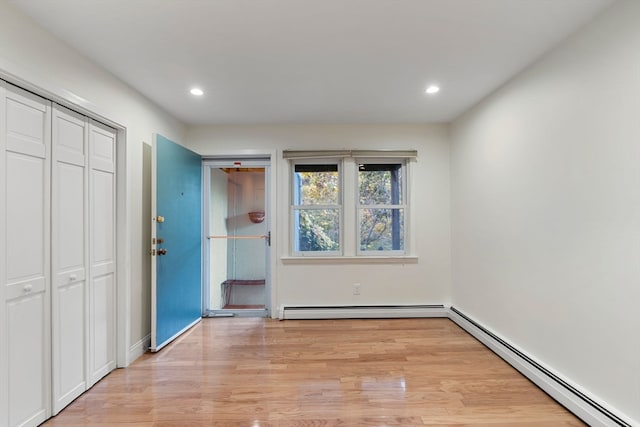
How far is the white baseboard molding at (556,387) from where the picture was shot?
1613 mm

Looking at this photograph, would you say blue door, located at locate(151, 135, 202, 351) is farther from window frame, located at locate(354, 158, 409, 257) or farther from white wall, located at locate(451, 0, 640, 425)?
white wall, located at locate(451, 0, 640, 425)

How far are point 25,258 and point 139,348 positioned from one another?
1353mm

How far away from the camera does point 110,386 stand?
7.06 feet

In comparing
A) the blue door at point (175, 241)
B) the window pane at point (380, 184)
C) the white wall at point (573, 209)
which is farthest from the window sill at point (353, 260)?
the blue door at point (175, 241)

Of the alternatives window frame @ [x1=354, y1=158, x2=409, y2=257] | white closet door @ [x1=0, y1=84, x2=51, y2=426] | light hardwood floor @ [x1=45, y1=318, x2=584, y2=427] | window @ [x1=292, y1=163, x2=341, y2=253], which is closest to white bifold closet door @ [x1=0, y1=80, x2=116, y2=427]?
white closet door @ [x1=0, y1=84, x2=51, y2=426]

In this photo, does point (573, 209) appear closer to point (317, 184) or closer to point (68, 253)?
point (317, 184)

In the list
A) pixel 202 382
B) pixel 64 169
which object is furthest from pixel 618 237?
pixel 64 169

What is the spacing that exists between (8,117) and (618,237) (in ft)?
10.9

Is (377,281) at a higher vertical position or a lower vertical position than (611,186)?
lower

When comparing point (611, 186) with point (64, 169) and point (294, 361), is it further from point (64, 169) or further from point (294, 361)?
point (64, 169)

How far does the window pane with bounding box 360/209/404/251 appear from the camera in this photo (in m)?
3.69

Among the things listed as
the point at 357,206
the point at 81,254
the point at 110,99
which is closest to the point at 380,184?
the point at 357,206

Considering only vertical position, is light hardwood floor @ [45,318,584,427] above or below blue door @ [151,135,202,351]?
below

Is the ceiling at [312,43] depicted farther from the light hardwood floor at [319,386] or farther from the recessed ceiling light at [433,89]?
the light hardwood floor at [319,386]
